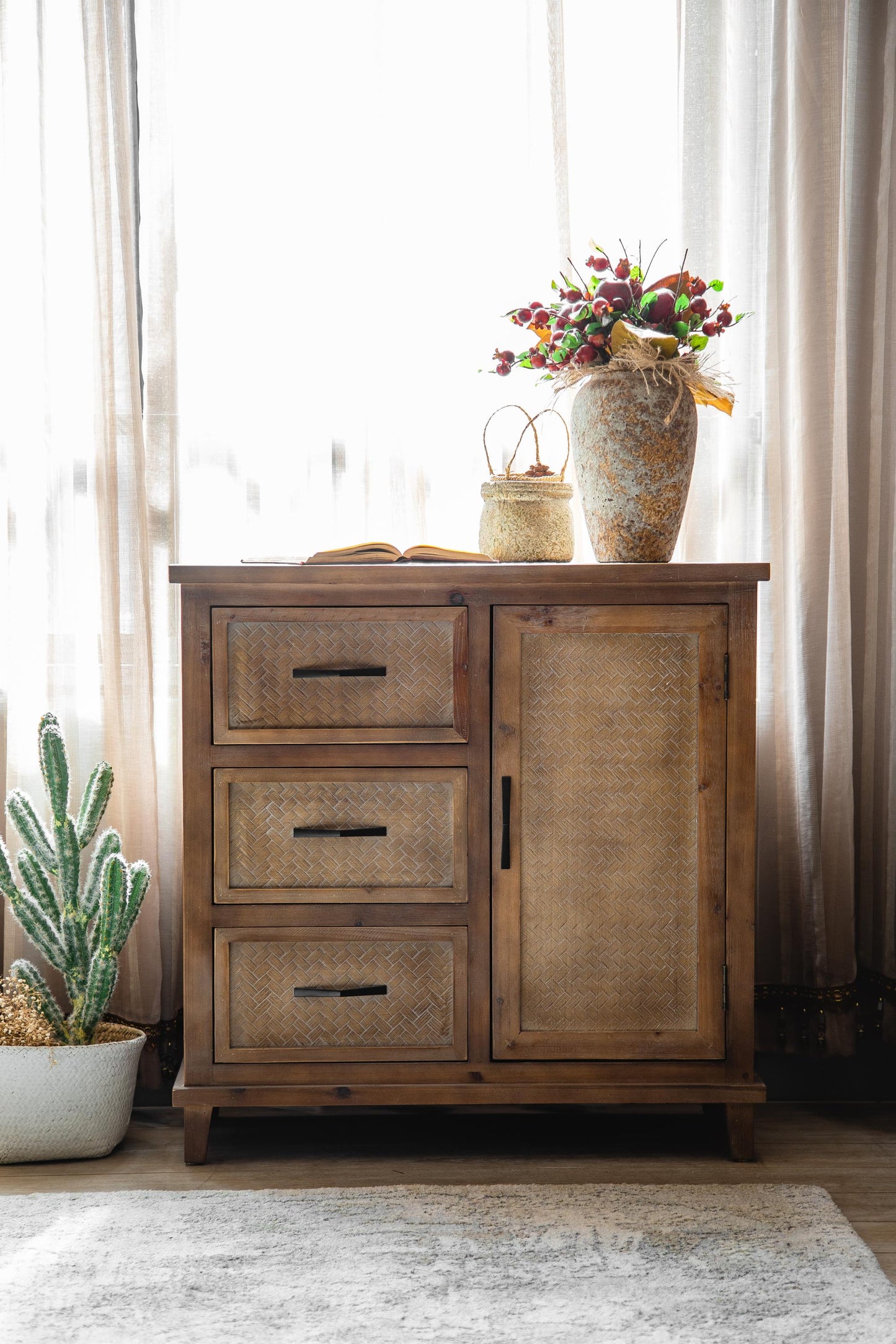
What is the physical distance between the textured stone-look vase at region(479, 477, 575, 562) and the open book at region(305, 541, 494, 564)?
3.1 inches

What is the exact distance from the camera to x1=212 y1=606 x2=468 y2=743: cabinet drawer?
1650 millimetres

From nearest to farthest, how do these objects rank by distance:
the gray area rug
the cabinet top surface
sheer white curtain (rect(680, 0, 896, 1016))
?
the gray area rug
the cabinet top surface
sheer white curtain (rect(680, 0, 896, 1016))

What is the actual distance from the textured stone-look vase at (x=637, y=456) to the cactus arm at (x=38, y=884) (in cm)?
108

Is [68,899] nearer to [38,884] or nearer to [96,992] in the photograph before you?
[38,884]

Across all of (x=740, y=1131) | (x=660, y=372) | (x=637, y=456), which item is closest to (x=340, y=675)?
(x=637, y=456)

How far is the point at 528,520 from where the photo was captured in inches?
71.6

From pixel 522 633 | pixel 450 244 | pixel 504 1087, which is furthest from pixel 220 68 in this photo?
pixel 504 1087

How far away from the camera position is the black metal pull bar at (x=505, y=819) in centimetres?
166

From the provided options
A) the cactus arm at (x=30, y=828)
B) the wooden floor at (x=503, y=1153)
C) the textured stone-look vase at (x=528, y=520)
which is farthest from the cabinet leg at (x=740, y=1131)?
the cactus arm at (x=30, y=828)

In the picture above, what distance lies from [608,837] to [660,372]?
737mm

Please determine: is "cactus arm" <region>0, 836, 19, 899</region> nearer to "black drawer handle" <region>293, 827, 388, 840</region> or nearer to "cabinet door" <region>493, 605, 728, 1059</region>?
"black drawer handle" <region>293, 827, 388, 840</region>

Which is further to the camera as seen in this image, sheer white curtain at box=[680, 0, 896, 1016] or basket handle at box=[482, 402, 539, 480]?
sheer white curtain at box=[680, 0, 896, 1016]

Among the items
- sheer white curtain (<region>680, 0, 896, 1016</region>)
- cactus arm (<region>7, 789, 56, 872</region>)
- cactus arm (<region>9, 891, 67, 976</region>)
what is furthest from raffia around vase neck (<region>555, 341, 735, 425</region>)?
cactus arm (<region>9, 891, 67, 976</region>)

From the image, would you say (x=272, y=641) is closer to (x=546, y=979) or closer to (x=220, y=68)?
(x=546, y=979)
